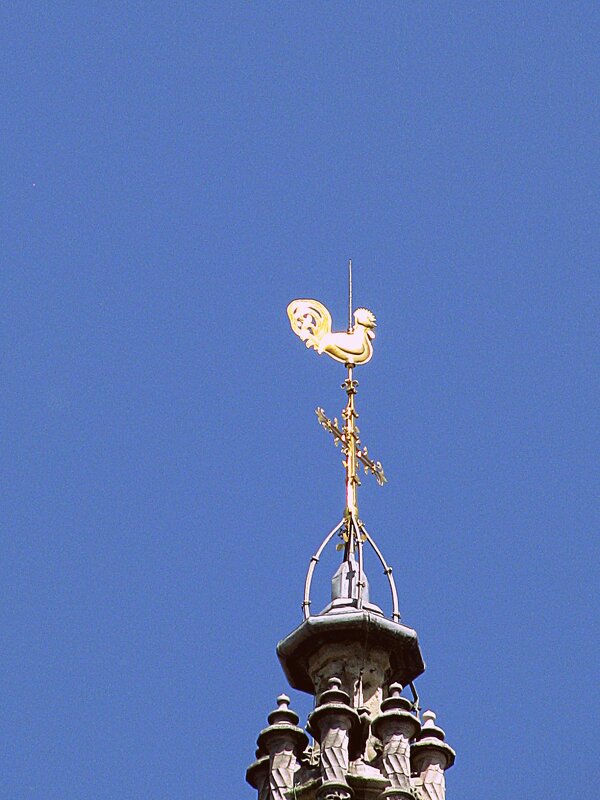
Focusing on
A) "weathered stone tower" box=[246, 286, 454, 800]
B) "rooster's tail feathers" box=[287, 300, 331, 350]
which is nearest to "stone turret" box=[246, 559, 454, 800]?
"weathered stone tower" box=[246, 286, 454, 800]

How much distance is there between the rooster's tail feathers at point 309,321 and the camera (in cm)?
4375

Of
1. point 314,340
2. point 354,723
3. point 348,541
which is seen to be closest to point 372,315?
point 314,340

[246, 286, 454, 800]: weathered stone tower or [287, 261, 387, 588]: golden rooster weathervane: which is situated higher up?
[287, 261, 387, 588]: golden rooster weathervane

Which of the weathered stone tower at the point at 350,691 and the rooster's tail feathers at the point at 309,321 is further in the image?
the rooster's tail feathers at the point at 309,321

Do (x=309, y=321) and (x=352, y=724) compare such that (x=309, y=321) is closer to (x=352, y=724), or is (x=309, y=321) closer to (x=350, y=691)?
(x=350, y=691)

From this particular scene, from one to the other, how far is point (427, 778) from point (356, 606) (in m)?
3.49

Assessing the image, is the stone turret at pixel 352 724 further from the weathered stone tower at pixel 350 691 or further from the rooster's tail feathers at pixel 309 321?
the rooster's tail feathers at pixel 309 321

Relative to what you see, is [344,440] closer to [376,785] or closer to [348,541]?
[348,541]

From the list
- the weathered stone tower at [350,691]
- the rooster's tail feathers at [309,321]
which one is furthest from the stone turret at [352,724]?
the rooster's tail feathers at [309,321]

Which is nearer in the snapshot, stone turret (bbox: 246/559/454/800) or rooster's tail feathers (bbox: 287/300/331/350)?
stone turret (bbox: 246/559/454/800)

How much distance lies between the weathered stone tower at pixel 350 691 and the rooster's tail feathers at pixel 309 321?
0.02 m

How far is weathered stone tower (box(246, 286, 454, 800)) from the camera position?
3828 centimetres

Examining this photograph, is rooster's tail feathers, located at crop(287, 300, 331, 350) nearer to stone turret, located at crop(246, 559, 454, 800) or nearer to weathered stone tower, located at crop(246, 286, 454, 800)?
weathered stone tower, located at crop(246, 286, 454, 800)

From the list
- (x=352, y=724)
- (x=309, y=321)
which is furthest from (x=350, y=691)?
(x=309, y=321)
